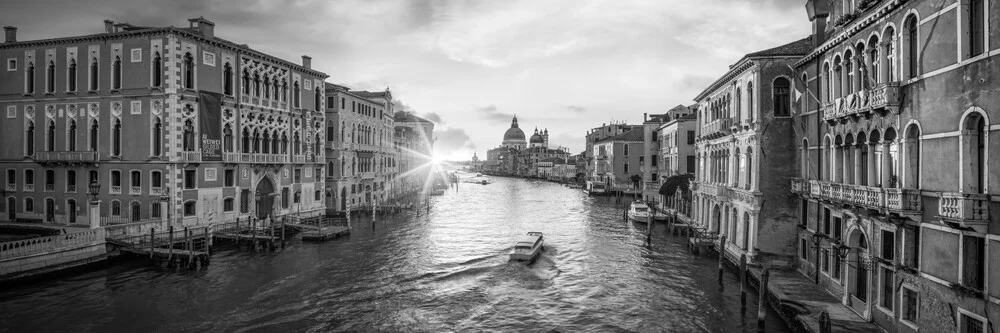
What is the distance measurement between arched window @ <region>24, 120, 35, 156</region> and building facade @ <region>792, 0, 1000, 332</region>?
41.8 metres

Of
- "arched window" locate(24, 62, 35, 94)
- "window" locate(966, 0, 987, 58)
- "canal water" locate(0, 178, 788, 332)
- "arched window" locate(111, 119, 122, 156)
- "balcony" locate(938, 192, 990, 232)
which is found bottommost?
"canal water" locate(0, 178, 788, 332)

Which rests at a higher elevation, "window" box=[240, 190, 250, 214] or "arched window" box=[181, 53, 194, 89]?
"arched window" box=[181, 53, 194, 89]

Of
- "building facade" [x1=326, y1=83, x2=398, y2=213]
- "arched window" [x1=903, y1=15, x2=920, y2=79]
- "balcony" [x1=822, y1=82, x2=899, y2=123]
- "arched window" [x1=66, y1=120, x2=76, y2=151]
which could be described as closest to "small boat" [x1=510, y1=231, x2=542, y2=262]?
"balcony" [x1=822, y1=82, x2=899, y2=123]

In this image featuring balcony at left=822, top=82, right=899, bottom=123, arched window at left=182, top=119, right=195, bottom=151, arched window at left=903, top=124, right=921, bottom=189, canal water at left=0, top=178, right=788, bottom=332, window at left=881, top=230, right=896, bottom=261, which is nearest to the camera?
arched window at left=903, top=124, right=921, bottom=189

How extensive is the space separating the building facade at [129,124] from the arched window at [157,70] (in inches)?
Result: 2.2

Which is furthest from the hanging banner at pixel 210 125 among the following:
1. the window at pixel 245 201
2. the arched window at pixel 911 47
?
the arched window at pixel 911 47

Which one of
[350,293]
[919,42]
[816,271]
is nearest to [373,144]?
[350,293]

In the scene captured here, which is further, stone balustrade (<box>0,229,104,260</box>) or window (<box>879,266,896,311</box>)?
stone balustrade (<box>0,229,104,260</box>)

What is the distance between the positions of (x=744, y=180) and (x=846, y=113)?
7905 millimetres

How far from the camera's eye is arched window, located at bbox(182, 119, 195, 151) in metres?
30.1

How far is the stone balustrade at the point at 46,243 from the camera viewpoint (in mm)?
21281

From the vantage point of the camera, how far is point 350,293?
2203 cm

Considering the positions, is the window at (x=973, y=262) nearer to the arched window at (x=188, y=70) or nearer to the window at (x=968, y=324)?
the window at (x=968, y=324)

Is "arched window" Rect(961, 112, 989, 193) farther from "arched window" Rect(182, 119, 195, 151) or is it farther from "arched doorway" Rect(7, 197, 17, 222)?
"arched doorway" Rect(7, 197, 17, 222)
